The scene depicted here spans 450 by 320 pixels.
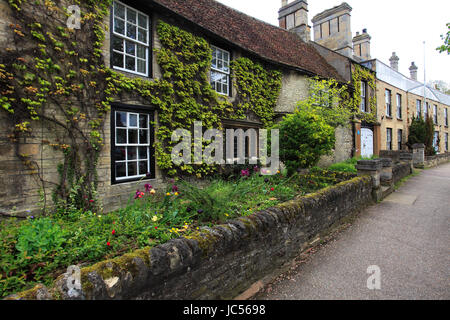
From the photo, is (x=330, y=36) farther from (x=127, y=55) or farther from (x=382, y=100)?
(x=127, y=55)

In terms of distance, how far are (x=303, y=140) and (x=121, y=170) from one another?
559cm

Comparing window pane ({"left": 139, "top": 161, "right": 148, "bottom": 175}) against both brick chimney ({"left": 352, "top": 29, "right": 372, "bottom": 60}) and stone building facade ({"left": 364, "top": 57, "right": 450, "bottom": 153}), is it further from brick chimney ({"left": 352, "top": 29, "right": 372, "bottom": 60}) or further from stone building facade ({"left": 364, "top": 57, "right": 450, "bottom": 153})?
brick chimney ({"left": 352, "top": 29, "right": 372, "bottom": 60})

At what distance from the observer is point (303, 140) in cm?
766

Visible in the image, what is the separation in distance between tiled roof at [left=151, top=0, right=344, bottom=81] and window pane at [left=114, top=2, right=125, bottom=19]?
944 millimetres

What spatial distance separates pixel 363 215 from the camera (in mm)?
6266

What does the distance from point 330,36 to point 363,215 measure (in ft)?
51.9

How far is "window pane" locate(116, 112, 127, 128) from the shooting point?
6.37 meters

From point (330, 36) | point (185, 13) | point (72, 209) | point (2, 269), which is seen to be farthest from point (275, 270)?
point (330, 36)

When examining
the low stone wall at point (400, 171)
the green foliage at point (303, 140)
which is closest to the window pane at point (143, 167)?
the green foliage at point (303, 140)

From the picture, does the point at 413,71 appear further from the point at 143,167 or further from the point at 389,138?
the point at 143,167

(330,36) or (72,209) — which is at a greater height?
(330,36)

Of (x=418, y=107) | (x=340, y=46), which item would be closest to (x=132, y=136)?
(x=340, y=46)

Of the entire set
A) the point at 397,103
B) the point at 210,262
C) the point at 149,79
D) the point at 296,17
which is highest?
the point at 296,17

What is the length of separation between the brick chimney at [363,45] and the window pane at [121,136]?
21.8m
